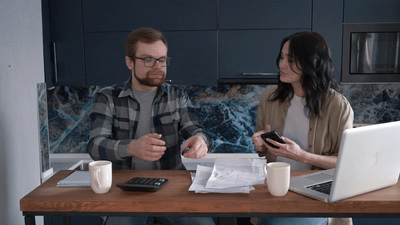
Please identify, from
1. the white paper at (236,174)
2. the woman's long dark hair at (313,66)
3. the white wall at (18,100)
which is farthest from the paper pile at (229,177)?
the white wall at (18,100)

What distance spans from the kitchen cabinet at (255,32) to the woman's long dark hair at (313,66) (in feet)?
2.36

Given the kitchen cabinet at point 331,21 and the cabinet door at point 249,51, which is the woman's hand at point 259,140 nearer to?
the cabinet door at point 249,51

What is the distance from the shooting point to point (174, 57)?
2.85 m

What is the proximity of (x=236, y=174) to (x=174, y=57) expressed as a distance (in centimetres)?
147

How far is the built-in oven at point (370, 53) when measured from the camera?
2.72 m

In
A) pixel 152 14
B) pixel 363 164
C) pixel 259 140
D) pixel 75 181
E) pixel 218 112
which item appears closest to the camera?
pixel 363 164

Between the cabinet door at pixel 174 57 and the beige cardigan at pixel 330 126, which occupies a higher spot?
the cabinet door at pixel 174 57

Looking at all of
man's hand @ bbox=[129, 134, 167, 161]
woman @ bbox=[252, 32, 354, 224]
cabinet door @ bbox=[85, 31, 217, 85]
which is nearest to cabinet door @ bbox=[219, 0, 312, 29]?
cabinet door @ bbox=[85, 31, 217, 85]

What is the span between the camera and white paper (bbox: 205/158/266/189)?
1.46m

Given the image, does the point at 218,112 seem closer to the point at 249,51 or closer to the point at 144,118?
the point at 249,51

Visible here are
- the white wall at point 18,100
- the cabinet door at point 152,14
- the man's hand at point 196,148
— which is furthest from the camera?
the cabinet door at point 152,14

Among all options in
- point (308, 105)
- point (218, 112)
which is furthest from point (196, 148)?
point (218, 112)

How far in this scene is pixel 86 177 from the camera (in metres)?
1.61

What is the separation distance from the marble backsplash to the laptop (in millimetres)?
1953
